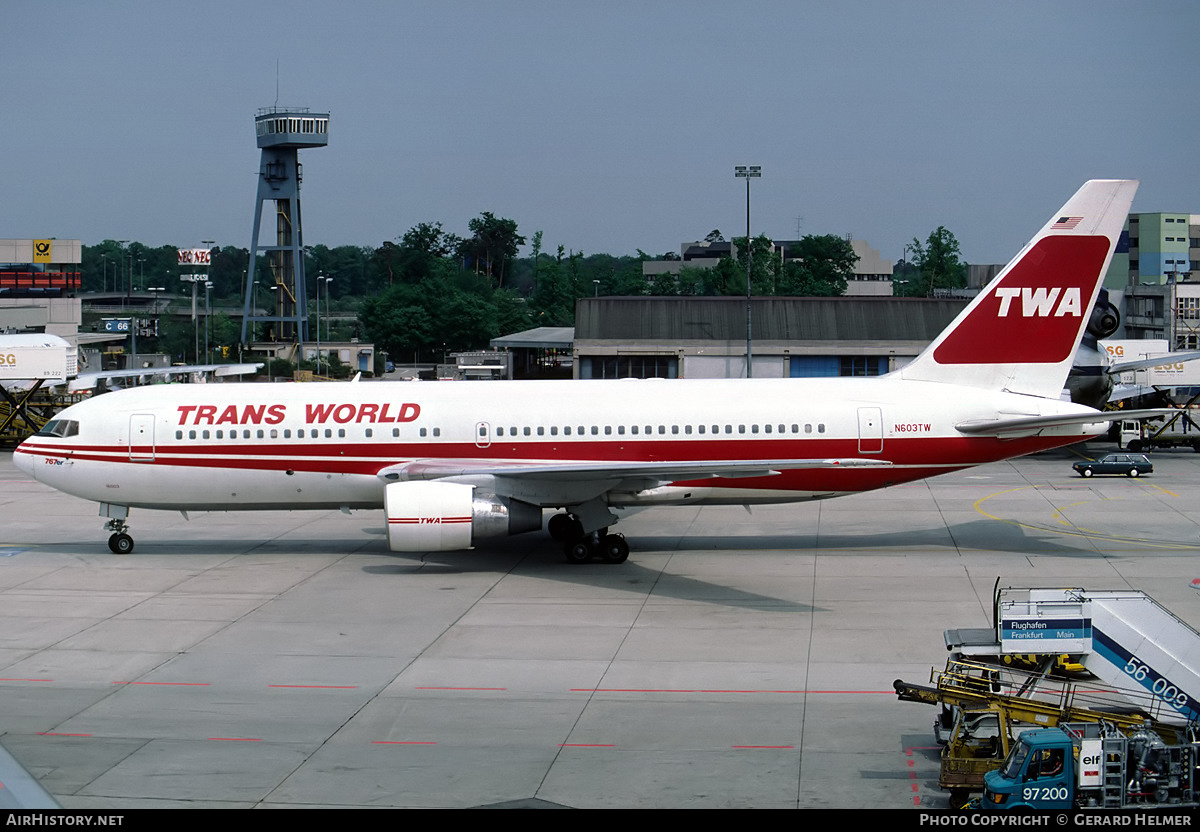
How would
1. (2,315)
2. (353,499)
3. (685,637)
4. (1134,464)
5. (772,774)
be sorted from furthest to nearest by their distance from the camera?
(2,315)
(1134,464)
(353,499)
(685,637)
(772,774)

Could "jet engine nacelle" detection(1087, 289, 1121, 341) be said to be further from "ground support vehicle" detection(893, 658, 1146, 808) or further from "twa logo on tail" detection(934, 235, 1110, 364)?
"ground support vehicle" detection(893, 658, 1146, 808)

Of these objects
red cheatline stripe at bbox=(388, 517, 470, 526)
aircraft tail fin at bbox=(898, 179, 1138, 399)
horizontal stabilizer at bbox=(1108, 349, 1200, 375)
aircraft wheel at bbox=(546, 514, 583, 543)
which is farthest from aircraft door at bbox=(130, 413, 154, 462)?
horizontal stabilizer at bbox=(1108, 349, 1200, 375)

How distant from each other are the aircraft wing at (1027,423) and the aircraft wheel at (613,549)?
8.88m

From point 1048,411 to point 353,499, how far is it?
1779cm

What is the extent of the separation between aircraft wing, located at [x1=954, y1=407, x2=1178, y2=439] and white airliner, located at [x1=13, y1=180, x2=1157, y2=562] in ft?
0.18

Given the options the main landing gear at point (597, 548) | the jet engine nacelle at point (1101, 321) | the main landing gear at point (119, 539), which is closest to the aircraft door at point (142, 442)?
the main landing gear at point (119, 539)

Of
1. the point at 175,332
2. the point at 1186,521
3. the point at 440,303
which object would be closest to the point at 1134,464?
the point at 1186,521

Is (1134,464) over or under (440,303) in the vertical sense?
under

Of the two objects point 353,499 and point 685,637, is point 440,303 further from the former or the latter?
point 685,637

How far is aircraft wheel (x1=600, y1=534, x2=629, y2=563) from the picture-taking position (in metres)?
31.1

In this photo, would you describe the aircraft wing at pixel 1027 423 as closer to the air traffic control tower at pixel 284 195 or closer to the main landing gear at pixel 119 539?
the main landing gear at pixel 119 539

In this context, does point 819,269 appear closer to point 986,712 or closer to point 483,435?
point 483,435

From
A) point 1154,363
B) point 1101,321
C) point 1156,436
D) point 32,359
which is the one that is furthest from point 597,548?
point 32,359

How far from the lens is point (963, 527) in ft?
118
